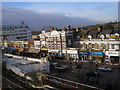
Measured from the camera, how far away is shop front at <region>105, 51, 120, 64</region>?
1080 inches

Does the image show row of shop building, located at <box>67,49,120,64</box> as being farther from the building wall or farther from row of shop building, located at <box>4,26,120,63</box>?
the building wall

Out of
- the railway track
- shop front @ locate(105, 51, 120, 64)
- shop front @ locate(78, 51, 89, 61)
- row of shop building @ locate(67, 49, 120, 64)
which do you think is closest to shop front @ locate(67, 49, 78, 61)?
row of shop building @ locate(67, 49, 120, 64)

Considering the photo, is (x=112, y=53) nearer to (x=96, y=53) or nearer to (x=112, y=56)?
(x=112, y=56)

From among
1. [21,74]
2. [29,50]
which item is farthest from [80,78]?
[29,50]

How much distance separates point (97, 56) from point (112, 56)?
9.17 ft

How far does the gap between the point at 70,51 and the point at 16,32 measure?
4734 centimetres

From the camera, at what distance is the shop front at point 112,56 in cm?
2743

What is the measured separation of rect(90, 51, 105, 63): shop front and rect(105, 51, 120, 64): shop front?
2.94 feet

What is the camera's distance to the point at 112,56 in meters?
28.2

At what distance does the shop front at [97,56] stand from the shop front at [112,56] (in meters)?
0.90

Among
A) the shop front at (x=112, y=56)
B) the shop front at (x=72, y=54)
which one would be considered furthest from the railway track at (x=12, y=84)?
the shop front at (x=112, y=56)

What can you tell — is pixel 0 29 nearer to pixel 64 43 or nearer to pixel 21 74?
pixel 64 43

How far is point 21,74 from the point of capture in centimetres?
2058

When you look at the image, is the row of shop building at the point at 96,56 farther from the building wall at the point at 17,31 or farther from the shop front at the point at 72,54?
the building wall at the point at 17,31
